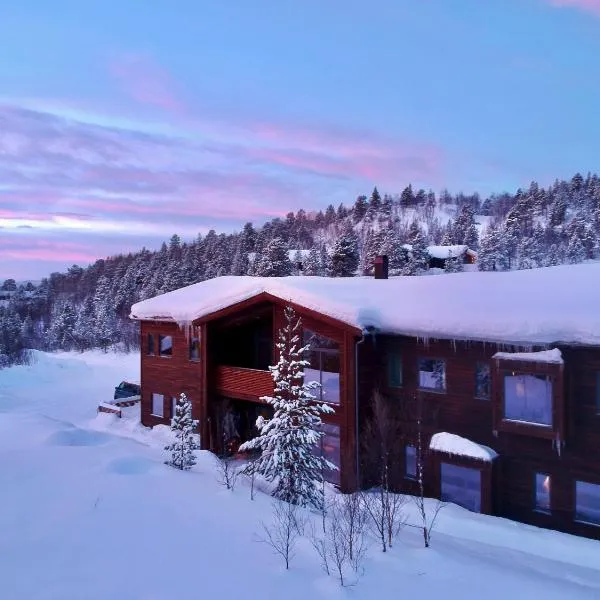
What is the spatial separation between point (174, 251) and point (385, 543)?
111911mm

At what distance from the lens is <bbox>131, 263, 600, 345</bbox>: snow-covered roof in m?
13.2

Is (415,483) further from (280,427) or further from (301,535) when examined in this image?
(301,535)

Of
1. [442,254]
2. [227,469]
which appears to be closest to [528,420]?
[227,469]

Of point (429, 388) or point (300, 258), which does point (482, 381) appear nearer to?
point (429, 388)

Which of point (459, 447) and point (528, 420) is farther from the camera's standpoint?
point (459, 447)

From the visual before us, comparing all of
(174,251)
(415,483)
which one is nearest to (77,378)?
(415,483)

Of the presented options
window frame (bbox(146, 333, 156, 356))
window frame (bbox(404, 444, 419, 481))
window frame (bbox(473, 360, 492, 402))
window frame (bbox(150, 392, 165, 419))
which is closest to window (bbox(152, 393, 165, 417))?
window frame (bbox(150, 392, 165, 419))

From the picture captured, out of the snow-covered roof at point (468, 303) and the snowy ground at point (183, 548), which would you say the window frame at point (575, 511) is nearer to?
the snowy ground at point (183, 548)

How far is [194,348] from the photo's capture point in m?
23.1

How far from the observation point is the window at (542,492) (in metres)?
13.8

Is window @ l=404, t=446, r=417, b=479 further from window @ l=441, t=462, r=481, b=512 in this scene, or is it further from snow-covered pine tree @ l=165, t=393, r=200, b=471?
snow-covered pine tree @ l=165, t=393, r=200, b=471

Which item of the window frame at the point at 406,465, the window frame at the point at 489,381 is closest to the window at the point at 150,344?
the window frame at the point at 406,465

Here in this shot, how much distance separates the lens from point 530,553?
11.9 m

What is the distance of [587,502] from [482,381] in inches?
152
